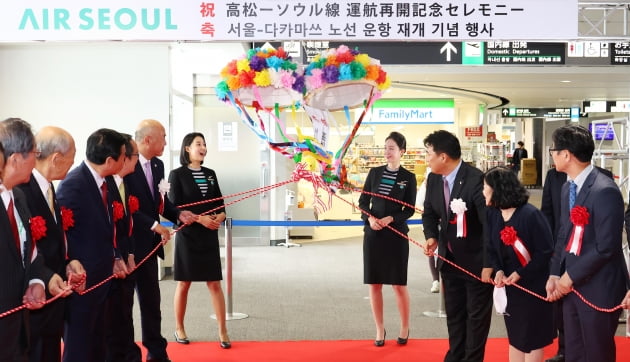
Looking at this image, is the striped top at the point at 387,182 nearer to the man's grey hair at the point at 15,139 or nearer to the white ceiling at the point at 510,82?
the man's grey hair at the point at 15,139

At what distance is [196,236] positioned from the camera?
207 inches

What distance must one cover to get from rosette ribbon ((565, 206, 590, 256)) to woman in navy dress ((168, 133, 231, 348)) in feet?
8.60

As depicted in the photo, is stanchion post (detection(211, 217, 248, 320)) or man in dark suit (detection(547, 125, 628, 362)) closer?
man in dark suit (detection(547, 125, 628, 362))

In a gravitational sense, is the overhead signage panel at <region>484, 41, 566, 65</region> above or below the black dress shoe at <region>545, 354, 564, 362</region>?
above

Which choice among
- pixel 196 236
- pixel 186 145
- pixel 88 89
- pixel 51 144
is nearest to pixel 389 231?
pixel 196 236

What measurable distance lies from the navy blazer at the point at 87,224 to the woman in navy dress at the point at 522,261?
6.70 feet

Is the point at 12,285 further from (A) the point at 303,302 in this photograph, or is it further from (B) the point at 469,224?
(A) the point at 303,302

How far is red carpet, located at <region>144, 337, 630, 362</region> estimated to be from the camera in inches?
199

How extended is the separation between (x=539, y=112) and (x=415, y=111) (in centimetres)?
856

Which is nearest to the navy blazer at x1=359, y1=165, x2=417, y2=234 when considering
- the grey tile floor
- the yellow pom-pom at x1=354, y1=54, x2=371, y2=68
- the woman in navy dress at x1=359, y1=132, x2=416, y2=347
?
the woman in navy dress at x1=359, y1=132, x2=416, y2=347

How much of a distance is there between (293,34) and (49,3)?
65.7 inches

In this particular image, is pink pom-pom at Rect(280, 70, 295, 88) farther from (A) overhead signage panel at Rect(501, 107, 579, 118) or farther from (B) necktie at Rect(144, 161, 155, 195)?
(A) overhead signage panel at Rect(501, 107, 579, 118)

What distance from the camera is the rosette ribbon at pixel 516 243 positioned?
12.1 feet

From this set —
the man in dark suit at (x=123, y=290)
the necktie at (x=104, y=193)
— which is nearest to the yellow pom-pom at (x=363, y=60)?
the man in dark suit at (x=123, y=290)
